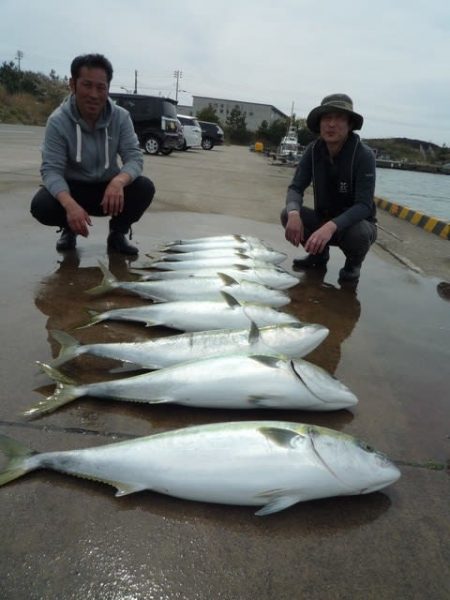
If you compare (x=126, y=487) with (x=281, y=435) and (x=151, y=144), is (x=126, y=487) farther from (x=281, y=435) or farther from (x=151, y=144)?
(x=151, y=144)

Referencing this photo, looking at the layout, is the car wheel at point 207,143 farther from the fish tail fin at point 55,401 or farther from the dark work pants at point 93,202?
the fish tail fin at point 55,401

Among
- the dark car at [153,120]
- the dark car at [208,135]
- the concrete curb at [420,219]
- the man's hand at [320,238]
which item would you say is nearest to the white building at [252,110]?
the dark car at [208,135]

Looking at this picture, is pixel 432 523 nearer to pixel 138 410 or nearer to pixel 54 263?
pixel 138 410

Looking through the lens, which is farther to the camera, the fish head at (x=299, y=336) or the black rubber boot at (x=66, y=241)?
the black rubber boot at (x=66, y=241)

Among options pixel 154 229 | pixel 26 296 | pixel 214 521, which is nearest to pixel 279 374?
pixel 214 521

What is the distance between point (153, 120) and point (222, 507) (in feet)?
68.5

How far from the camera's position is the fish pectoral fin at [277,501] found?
171 cm

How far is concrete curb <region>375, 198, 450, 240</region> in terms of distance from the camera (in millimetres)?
8852

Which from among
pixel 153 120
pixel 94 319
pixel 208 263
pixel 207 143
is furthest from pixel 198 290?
pixel 207 143

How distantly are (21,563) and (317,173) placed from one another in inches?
168

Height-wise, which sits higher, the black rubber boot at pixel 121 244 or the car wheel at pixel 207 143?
the car wheel at pixel 207 143

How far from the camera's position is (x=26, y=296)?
359cm

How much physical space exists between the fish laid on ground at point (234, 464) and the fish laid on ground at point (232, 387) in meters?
0.37

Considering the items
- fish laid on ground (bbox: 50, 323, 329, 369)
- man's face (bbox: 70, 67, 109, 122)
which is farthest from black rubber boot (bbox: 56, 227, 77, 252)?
fish laid on ground (bbox: 50, 323, 329, 369)
